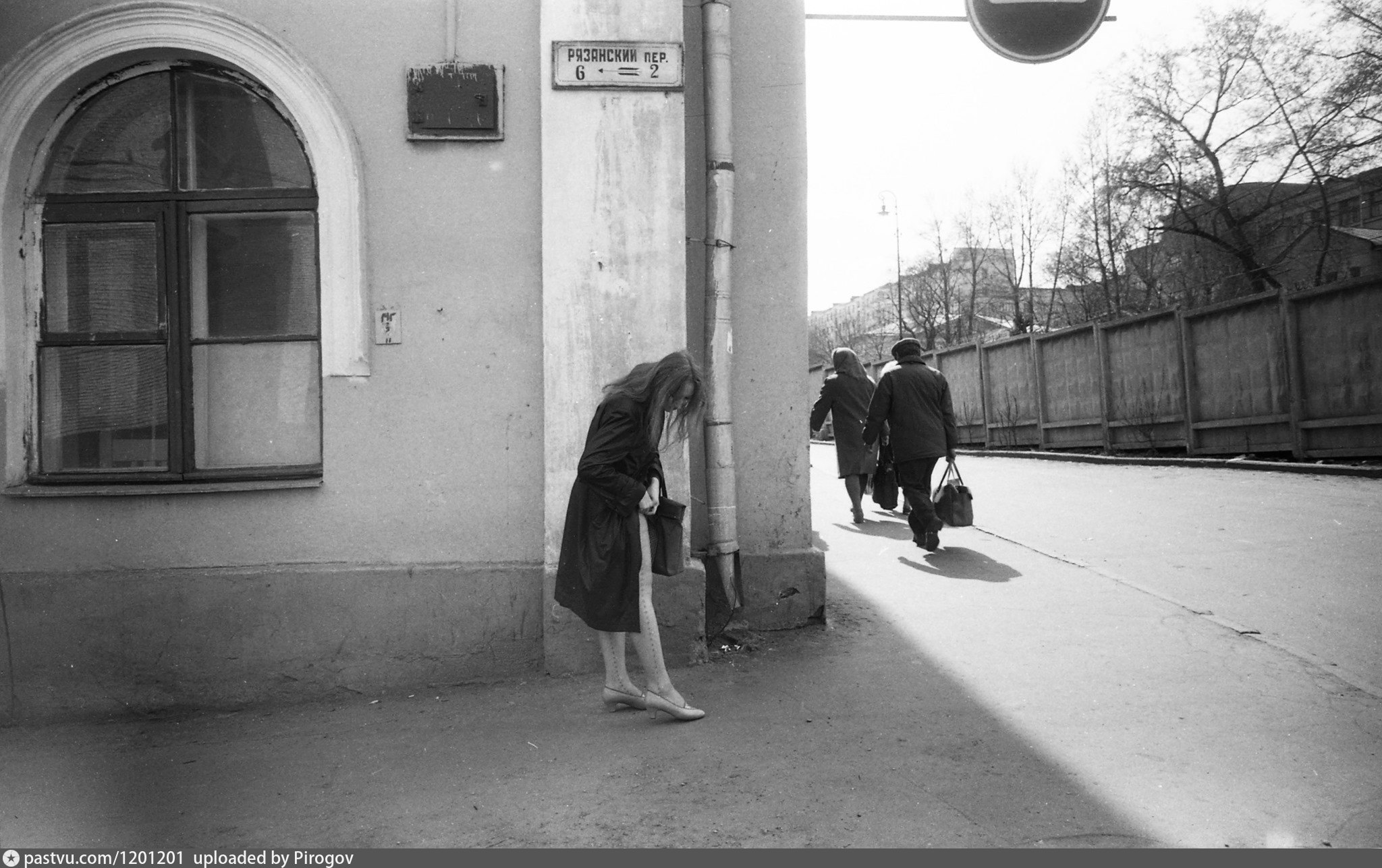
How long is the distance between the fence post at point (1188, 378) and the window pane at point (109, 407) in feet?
44.1

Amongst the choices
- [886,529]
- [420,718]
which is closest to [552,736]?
[420,718]

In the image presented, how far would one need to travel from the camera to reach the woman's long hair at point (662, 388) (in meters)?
4.33

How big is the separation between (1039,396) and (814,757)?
53.4 ft

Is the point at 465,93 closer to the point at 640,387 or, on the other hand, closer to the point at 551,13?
the point at 551,13

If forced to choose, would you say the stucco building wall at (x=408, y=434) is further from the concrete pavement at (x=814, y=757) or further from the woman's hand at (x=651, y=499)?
the woman's hand at (x=651, y=499)

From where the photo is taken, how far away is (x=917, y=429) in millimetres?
8156

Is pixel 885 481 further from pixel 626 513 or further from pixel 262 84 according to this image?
pixel 262 84

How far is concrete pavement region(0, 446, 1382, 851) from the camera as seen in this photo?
328cm

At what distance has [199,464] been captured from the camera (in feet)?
17.6

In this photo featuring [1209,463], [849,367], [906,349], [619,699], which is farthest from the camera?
[1209,463]

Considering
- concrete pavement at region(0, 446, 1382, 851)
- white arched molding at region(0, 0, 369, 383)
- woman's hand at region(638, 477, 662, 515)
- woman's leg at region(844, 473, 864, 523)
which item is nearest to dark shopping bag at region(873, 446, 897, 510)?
woman's leg at region(844, 473, 864, 523)

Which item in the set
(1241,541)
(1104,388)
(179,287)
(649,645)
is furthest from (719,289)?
(1104,388)

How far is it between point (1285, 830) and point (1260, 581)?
3.75 meters

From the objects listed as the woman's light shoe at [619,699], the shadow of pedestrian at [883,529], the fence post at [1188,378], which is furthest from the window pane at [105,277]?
the fence post at [1188,378]
